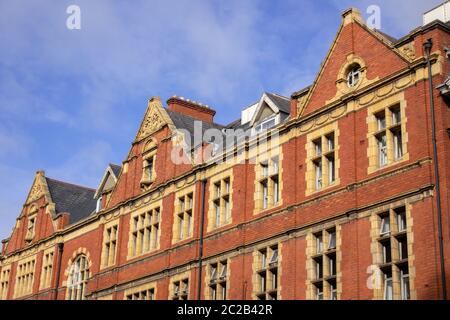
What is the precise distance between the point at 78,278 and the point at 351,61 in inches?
804

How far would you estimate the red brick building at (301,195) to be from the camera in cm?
2398

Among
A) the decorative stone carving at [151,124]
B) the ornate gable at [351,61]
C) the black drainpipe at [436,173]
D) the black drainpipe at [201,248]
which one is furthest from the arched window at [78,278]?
the black drainpipe at [436,173]

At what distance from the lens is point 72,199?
4847 cm

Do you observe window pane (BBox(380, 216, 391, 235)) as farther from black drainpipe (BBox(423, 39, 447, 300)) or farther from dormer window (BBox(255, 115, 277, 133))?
dormer window (BBox(255, 115, 277, 133))

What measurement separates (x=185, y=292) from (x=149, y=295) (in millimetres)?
2752

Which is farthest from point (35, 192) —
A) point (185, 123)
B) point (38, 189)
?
point (185, 123)

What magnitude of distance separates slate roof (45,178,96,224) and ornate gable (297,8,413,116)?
20.6 meters

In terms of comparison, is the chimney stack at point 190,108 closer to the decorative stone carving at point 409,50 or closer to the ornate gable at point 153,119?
the ornate gable at point 153,119

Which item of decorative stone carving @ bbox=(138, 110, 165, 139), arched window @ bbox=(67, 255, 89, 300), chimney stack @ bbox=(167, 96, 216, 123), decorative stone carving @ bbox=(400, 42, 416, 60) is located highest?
chimney stack @ bbox=(167, 96, 216, 123)

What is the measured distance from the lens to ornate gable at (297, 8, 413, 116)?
2631 cm

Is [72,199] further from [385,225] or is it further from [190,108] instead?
[385,225]

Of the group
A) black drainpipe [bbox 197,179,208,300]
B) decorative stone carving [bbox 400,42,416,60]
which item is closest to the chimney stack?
black drainpipe [bbox 197,179,208,300]
